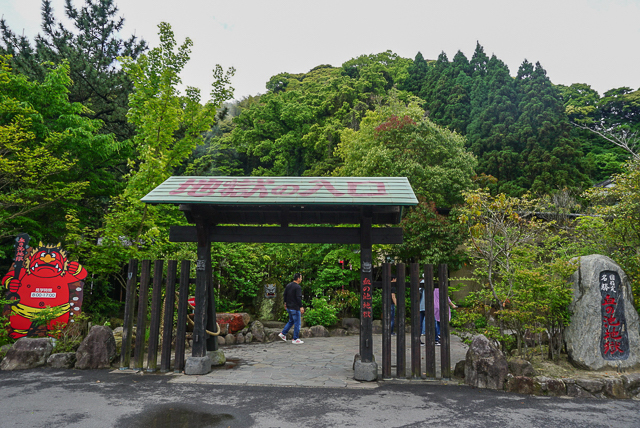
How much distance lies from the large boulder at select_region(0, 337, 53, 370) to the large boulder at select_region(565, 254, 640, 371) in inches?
387

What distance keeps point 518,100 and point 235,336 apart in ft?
85.4

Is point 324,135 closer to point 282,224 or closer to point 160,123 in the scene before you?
point 160,123

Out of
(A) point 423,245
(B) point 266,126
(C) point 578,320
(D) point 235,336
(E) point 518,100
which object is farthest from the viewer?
(B) point 266,126

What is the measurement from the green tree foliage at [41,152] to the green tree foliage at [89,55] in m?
2.13

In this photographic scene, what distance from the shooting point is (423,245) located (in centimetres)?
1541

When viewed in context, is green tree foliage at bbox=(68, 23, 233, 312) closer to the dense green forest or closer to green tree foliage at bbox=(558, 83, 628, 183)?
the dense green forest

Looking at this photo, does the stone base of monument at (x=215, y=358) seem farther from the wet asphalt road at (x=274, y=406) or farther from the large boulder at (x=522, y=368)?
the large boulder at (x=522, y=368)

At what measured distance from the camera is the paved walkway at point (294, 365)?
687 cm

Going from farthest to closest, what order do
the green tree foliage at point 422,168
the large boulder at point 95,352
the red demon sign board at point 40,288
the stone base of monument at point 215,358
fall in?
1. the green tree foliage at point 422,168
2. the red demon sign board at point 40,288
3. the stone base of monument at point 215,358
4. the large boulder at point 95,352

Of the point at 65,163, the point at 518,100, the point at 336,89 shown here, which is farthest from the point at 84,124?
the point at 518,100

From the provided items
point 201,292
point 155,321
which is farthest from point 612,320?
point 155,321

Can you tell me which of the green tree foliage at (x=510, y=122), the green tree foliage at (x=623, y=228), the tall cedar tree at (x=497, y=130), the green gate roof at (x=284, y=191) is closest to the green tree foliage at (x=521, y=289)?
the green tree foliage at (x=623, y=228)

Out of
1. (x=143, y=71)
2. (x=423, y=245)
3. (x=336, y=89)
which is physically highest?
(x=336, y=89)

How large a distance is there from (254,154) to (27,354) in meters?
25.1
